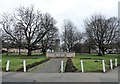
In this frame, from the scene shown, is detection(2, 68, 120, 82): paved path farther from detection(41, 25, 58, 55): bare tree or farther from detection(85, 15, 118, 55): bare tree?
detection(85, 15, 118, 55): bare tree

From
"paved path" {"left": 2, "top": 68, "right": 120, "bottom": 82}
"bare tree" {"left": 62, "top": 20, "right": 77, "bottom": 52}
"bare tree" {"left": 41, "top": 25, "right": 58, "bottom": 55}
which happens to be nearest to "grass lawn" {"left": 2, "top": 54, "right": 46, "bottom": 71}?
"paved path" {"left": 2, "top": 68, "right": 120, "bottom": 82}

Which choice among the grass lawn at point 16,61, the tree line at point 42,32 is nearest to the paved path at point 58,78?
the grass lawn at point 16,61

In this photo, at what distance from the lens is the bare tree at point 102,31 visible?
70375 mm

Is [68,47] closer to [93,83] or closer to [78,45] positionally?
Result: [78,45]

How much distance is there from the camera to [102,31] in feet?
230

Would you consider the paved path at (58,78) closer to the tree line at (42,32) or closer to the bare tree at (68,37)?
the tree line at (42,32)

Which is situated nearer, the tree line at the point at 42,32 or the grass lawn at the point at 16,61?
the grass lawn at the point at 16,61

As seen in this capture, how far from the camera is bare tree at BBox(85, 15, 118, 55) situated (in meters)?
70.4

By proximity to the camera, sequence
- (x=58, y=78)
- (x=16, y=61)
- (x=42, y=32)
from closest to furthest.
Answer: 1. (x=58, y=78)
2. (x=16, y=61)
3. (x=42, y=32)

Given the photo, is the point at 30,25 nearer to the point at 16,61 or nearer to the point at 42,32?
the point at 42,32

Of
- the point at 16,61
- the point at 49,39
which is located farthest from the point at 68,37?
the point at 16,61

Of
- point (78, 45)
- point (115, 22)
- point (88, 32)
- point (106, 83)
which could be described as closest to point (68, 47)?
point (78, 45)

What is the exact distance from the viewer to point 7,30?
63.3 metres

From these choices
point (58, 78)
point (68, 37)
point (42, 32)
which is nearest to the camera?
point (58, 78)
